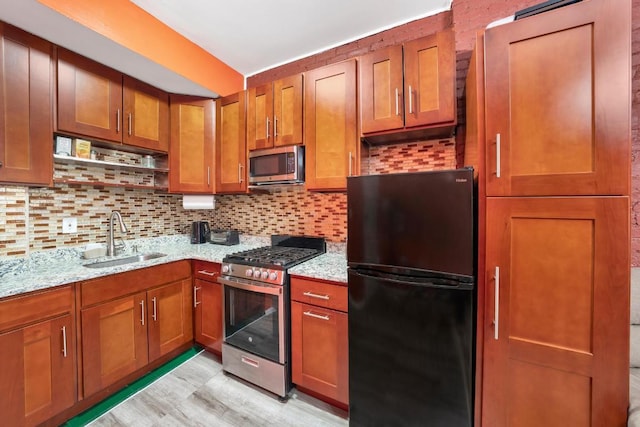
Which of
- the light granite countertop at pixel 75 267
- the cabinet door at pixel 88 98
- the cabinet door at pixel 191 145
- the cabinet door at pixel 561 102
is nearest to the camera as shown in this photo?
the cabinet door at pixel 561 102

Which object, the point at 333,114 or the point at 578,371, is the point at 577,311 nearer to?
the point at 578,371

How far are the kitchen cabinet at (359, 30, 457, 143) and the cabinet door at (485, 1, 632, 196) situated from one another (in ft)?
1.37

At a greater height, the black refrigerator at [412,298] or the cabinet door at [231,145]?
the cabinet door at [231,145]

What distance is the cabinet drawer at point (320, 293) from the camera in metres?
1.54

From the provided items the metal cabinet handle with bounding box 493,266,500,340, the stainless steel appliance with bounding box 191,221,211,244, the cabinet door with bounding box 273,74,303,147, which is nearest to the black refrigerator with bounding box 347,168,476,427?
the metal cabinet handle with bounding box 493,266,500,340

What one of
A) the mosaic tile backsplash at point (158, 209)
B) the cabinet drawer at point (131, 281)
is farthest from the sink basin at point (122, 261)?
the cabinet drawer at point (131, 281)

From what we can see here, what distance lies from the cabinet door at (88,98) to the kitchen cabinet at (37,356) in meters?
1.11

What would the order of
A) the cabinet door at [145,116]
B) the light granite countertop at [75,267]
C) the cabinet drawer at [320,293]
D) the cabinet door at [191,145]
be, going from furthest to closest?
the cabinet door at [191,145] < the cabinet door at [145,116] < the cabinet drawer at [320,293] < the light granite countertop at [75,267]

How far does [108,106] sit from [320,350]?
2366 mm

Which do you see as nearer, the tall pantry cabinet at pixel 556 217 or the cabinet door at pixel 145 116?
the tall pantry cabinet at pixel 556 217

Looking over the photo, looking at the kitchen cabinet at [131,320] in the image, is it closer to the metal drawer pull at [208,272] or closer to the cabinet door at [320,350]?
the metal drawer pull at [208,272]

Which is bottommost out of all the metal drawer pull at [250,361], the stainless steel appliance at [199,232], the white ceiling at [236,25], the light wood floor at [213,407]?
the light wood floor at [213,407]

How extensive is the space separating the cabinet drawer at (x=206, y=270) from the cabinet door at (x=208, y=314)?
38 millimetres

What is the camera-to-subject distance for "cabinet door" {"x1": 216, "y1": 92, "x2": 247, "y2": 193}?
2.26 meters
